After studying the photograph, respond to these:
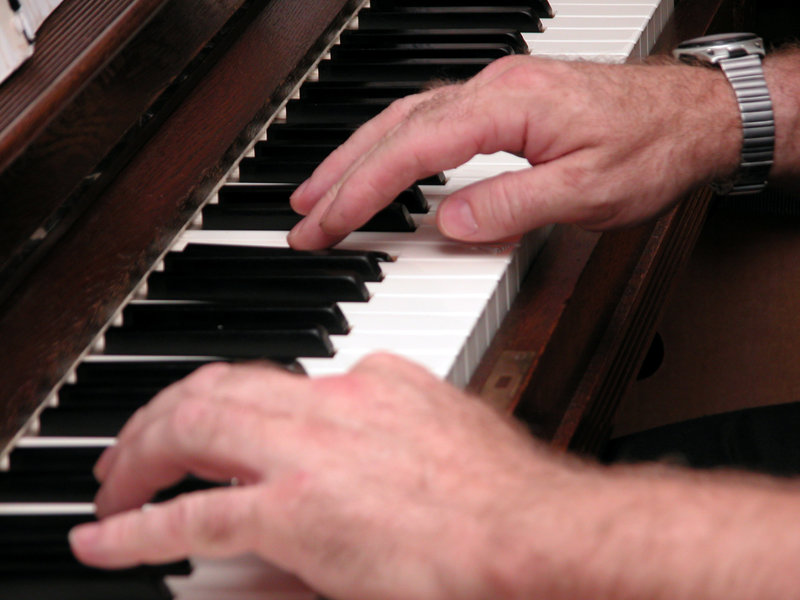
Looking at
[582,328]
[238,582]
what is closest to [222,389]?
[238,582]

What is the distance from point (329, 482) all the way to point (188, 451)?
116mm

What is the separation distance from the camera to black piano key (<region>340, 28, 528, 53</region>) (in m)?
1.66

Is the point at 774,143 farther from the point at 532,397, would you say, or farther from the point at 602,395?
the point at 532,397

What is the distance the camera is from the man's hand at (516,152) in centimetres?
120

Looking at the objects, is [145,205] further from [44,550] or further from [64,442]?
[44,550]

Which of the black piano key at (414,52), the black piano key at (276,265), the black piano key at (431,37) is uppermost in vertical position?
the black piano key at (431,37)

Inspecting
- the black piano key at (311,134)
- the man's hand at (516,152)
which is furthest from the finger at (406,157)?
the black piano key at (311,134)

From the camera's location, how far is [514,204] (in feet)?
3.90

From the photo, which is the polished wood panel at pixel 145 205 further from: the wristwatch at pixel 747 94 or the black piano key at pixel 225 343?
the wristwatch at pixel 747 94

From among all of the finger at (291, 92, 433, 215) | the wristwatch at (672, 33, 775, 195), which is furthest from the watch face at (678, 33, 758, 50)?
the finger at (291, 92, 433, 215)

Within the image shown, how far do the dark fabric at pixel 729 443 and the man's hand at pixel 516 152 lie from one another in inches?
14.0

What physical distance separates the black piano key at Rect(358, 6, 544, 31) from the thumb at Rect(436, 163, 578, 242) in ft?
1.99

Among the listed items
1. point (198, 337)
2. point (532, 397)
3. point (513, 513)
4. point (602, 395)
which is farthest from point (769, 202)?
point (513, 513)

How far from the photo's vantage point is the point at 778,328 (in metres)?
2.16
